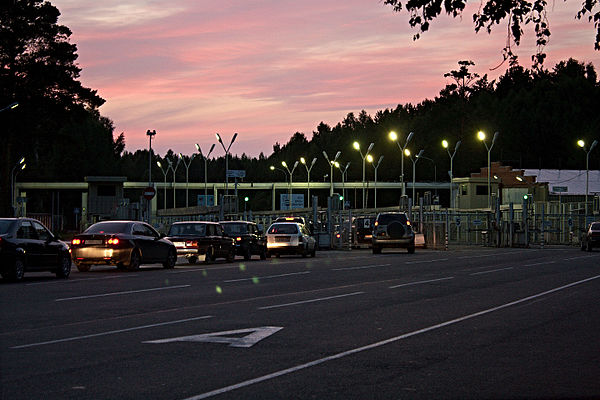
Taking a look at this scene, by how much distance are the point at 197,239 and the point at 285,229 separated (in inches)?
344

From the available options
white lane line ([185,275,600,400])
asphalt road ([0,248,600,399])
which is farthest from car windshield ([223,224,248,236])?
white lane line ([185,275,600,400])

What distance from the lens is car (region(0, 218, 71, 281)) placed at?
2355 centimetres

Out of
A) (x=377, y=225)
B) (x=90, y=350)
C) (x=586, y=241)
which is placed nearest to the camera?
(x=90, y=350)

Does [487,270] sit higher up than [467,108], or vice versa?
[467,108]

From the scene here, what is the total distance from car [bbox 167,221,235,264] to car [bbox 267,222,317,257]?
6585mm

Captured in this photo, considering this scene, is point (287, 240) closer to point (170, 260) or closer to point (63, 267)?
point (170, 260)

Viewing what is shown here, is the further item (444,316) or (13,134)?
(13,134)

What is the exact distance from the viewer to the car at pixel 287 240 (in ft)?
140

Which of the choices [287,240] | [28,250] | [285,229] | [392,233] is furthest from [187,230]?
[392,233]

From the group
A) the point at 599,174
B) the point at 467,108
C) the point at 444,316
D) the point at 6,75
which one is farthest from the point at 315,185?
the point at 444,316

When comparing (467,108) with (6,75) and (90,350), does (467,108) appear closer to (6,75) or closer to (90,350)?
(6,75)

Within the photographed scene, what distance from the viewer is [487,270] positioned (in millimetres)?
30250

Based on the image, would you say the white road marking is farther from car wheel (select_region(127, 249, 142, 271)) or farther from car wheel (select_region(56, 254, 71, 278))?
car wheel (select_region(127, 249, 142, 271))

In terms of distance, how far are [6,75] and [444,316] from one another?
152ft
